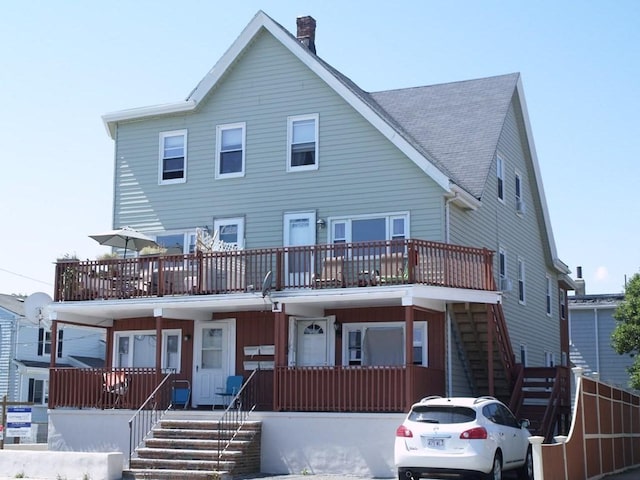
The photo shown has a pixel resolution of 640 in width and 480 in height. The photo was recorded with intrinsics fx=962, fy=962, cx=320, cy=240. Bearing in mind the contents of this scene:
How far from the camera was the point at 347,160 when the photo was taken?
25609 millimetres

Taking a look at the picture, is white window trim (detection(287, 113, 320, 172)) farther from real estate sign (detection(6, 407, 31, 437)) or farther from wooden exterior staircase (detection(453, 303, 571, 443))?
real estate sign (detection(6, 407, 31, 437))

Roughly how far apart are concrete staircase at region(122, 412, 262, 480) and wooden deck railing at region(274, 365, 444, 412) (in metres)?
1.11

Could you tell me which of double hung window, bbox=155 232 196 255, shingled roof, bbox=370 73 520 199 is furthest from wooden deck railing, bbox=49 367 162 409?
shingled roof, bbox=370 73 520 199

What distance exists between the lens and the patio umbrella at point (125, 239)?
2544cm

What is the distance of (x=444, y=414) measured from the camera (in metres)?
17.3

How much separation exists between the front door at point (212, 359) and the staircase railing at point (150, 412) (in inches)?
74.2

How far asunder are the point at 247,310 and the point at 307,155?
4539 millimetres

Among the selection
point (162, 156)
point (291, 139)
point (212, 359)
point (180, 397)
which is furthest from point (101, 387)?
point (291, 139)

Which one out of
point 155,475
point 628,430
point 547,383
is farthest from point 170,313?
point 628,430

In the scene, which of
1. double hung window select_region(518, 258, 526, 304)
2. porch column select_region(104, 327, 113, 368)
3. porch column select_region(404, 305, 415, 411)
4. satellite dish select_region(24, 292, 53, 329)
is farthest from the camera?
double hung window select_region(518, 258, 526, 304)

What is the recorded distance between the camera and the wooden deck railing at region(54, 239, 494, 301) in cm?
2192

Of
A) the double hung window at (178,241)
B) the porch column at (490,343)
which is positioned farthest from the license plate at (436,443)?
the double hung window at (178,241)

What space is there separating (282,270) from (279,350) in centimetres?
193

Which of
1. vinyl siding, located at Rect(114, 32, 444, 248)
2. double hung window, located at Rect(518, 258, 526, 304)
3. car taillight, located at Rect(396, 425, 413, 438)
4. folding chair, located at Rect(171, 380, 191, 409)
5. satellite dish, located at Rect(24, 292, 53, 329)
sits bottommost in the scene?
car taillight, located at Rect(396, 425, 413, 438)
